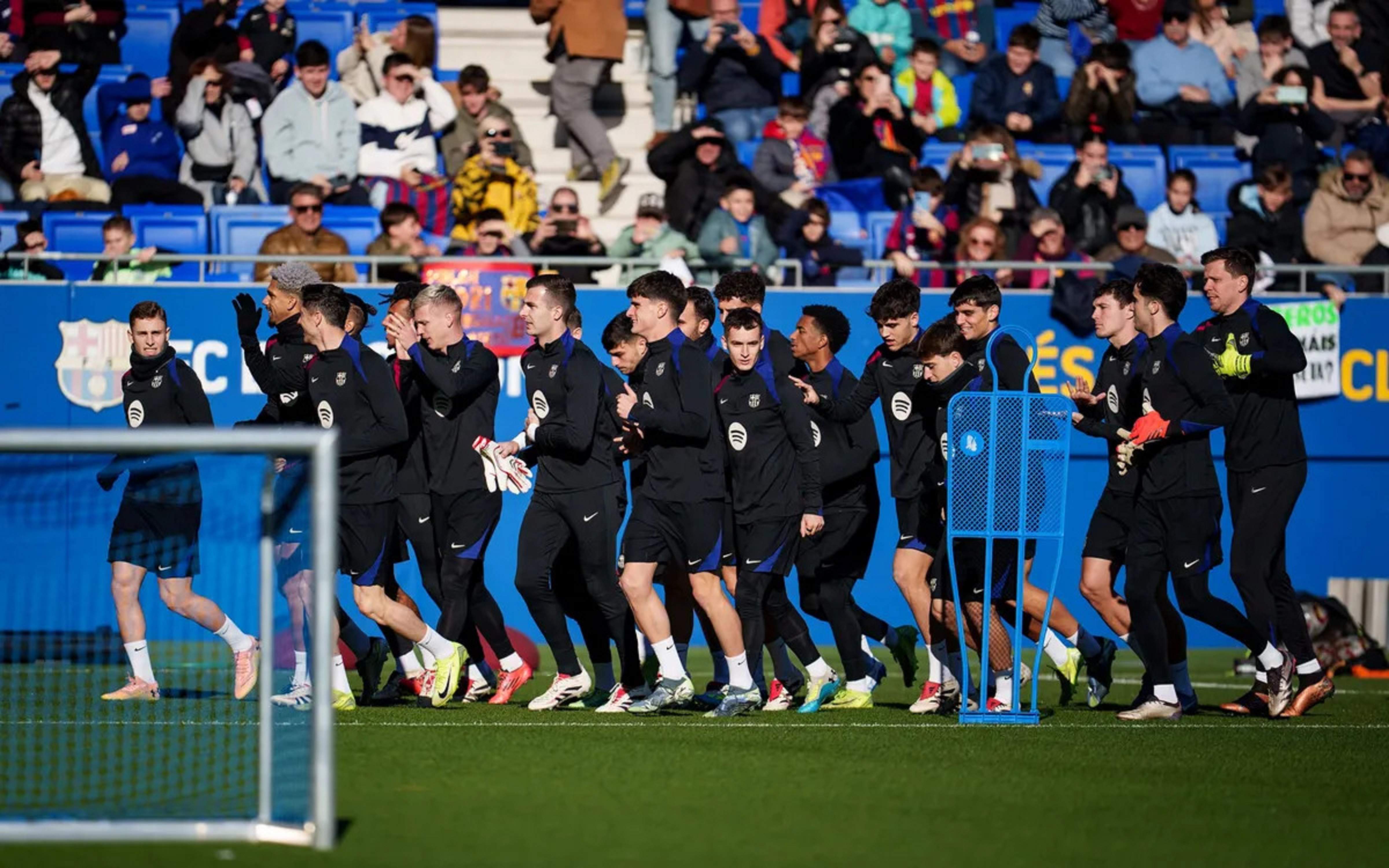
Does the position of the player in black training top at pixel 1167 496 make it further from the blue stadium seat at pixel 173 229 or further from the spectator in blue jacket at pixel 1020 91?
the blue stadium seat at pixel 173 229

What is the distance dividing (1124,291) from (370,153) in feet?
28.0

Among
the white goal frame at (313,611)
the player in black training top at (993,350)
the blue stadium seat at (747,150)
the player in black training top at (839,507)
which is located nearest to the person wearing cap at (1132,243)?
the blue stadium seat at (747,150)

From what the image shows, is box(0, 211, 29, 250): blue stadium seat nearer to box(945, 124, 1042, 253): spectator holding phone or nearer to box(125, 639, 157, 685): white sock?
box(125, 639, 157, 685): white sock

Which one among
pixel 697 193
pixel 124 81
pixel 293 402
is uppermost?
pixel 124 81

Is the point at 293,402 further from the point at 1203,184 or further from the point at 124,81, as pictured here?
the point at 1203,184

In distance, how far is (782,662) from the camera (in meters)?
10.9

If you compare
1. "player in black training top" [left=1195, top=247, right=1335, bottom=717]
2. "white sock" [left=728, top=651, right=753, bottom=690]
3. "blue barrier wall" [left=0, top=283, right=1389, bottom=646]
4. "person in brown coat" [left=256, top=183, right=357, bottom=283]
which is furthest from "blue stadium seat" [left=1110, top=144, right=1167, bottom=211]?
"white sock" [left=728, top=651, right=753, bottom=690]

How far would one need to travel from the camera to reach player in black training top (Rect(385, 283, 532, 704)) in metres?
10.2

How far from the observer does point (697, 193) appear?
52.2 ft

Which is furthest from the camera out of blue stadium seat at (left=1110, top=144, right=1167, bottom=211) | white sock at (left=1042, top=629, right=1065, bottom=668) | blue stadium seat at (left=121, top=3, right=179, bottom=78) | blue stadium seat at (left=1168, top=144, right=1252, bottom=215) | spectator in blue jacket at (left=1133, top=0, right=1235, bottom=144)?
spectator in blue jacket at (left=1133, top=0, right=1235, bottom=144)

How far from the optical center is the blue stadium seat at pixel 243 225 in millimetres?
15633

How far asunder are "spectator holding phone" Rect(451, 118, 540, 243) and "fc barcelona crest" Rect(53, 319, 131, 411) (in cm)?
277

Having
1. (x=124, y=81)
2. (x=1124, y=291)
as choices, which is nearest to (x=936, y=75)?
(x=124, y=81)

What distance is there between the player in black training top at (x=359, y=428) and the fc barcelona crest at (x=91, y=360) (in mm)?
5069
